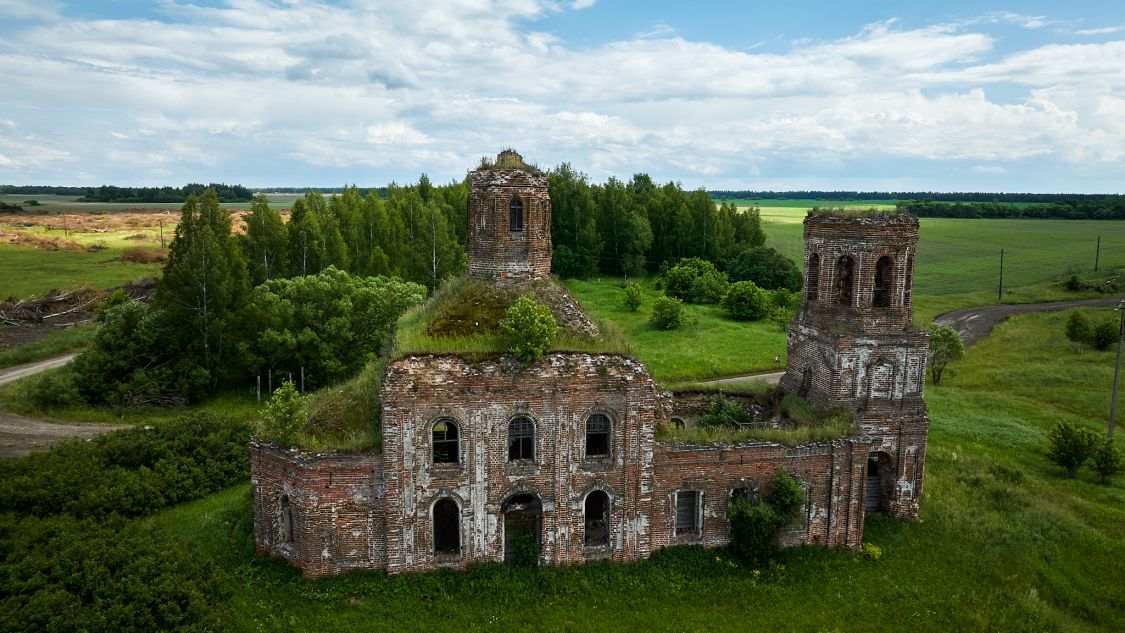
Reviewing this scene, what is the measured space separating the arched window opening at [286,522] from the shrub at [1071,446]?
33.9 m

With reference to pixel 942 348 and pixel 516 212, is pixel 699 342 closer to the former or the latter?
pixel 942 348

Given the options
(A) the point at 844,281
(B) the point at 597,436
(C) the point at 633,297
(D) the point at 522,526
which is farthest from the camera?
(C) the point at 633,297

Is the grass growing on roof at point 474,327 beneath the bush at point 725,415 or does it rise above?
above

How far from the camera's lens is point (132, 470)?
2692cm

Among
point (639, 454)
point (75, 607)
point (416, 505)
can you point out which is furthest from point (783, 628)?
point (75, 607)

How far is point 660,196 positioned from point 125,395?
7001 cm

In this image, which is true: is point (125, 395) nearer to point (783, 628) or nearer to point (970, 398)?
point (783, 628)

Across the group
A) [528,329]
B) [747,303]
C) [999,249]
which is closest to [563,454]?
[528,329]

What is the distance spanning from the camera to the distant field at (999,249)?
88.6 m

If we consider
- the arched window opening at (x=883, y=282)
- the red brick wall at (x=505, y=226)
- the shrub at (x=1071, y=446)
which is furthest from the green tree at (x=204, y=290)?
the shrub at (x=1071, y=446)

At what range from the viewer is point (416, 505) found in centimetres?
2006

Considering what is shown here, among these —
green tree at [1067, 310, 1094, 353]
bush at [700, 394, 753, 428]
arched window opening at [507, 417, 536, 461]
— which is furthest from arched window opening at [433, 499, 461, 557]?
green tree at [1067, 310, 1094, 353]

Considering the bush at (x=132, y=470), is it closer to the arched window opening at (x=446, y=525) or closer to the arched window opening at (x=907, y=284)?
the arched window opening at (x=446, y=525)

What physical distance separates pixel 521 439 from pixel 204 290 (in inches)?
1056
